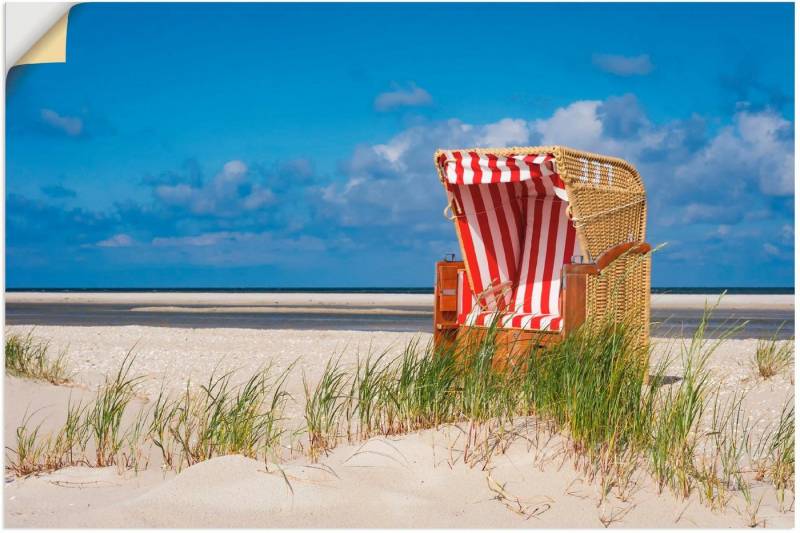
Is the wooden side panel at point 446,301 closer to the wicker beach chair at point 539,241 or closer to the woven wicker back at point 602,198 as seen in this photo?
the wicker beach chair at point 539,241

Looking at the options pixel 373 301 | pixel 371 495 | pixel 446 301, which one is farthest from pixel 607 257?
pixel 373 301

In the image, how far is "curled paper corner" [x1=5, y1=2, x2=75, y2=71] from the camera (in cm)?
270

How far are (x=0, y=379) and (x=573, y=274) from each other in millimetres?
3853

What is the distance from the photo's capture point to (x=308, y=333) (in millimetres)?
11758

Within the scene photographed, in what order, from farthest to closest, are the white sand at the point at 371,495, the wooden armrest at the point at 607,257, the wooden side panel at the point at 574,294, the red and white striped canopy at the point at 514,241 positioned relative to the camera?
the red and white striped canopy at the point at 514,241 → the wooden armrest at the point at 607,257 → the wooden side panel at the point at 574,294 → the white sand at the point at 371,495

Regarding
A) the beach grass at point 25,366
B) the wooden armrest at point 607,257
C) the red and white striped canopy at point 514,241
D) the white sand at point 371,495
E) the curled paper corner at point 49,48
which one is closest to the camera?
the curled paper corner at point 49,48

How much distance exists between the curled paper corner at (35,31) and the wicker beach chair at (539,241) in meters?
3.44

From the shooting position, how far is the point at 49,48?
269cm

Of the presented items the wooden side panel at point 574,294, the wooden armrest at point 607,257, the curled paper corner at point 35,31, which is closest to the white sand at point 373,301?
the wooden armrest at point 607,257

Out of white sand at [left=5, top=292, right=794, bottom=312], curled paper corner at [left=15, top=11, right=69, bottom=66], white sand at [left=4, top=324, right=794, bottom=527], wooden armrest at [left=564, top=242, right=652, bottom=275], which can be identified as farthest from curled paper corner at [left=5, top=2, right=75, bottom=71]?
white sand at [left=5, top=292, right=794, bottom=312]

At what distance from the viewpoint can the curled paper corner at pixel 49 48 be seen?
267 centimetres

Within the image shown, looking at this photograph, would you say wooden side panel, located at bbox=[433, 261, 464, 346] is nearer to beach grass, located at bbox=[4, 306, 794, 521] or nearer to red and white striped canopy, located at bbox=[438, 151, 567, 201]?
red and white striped canopy, located at bbox=[438, 151, 567, 201]

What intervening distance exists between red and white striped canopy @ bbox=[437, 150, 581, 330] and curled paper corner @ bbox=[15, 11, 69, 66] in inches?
150

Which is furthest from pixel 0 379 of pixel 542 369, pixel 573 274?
pixel 573 274
